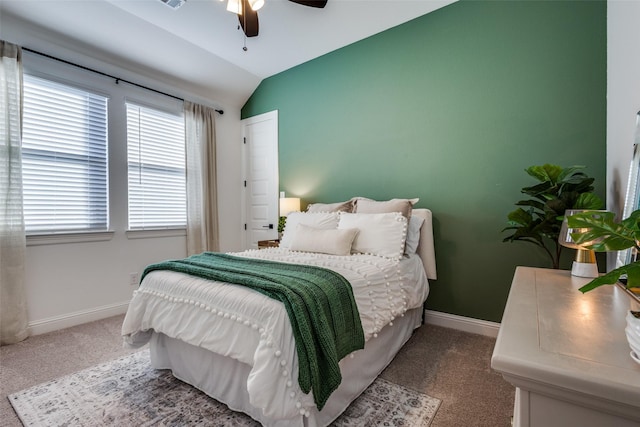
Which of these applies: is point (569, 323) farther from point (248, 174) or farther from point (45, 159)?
point (248, 174)

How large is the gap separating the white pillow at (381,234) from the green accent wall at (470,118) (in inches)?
25.8

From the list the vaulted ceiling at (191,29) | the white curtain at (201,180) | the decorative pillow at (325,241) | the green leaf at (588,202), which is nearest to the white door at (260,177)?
the white curtain at (201,180)

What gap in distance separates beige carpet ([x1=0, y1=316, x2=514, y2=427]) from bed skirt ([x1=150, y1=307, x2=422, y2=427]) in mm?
216

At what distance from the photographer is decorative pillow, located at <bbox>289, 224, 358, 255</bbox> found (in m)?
2.42

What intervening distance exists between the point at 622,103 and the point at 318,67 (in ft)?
9.61

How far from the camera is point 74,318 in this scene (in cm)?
289

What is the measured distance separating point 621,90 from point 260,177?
3.78 metres

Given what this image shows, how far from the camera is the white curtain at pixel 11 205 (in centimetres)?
246

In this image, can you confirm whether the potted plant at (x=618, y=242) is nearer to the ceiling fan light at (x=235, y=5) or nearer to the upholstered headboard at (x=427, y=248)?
the upholstered headboard at (x=427, y=248)

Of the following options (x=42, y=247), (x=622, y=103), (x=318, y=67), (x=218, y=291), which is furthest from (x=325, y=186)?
(x=42, y=247)

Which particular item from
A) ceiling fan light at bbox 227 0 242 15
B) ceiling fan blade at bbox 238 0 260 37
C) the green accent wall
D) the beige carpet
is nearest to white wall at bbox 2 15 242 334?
the beige carpet

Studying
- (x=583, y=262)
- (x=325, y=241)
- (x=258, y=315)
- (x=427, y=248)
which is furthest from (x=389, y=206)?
(x=258, y=315)

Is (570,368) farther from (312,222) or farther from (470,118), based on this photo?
(470,118)

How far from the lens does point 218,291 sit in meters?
1.57
